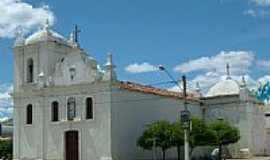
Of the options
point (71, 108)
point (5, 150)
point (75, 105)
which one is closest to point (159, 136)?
point (75, 105)

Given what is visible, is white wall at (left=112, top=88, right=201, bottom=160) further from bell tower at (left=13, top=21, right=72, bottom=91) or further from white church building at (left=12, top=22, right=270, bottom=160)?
bell tower at (left=13, top=21, right=72, bottom=91)

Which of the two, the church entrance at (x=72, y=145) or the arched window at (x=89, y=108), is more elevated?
the arched window at (x=89, y=108)

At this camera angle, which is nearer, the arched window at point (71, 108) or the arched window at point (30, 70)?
the arched window at point (71, 108)

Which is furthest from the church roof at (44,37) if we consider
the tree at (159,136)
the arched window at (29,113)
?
the tree at (159,136)

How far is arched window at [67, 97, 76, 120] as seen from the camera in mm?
49531

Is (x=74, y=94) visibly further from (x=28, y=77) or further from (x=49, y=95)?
(x=28, y=77)

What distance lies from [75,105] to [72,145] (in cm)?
360

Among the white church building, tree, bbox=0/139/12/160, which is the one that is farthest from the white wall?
tree, bbox=0/139/12/160

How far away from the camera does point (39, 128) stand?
51656 millimetres

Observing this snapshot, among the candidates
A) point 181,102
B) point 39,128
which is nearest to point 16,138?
point 39,128

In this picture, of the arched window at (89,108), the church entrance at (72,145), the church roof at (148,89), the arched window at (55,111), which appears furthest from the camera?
the arched window at (55,111)

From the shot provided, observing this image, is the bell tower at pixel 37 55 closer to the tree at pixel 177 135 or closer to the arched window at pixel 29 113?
the arched window at pixel 29 113

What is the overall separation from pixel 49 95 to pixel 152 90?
969 cm

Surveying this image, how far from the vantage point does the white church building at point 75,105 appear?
47.6 metres
